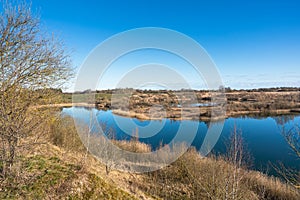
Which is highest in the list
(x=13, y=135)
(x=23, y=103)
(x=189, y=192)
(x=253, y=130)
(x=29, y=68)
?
(x=29, y=68)

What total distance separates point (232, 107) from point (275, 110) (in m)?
8.67

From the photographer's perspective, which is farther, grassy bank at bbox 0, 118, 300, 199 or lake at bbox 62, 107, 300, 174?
lake at bbox 62, 107, 300, 174

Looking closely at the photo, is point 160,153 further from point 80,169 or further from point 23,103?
point 23,103

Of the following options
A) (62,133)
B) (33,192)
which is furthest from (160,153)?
(33,192)

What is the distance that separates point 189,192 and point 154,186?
239 centimetres

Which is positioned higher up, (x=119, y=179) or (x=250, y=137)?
(x=250, y=137)

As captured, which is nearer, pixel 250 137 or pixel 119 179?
pixel 119 179

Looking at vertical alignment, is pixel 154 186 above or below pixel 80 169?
below

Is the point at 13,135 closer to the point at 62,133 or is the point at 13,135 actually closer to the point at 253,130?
the point at 62,133

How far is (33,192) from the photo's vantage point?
5.64 m

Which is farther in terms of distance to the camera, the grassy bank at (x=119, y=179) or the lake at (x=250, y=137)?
the lake at (x=250, y=137)

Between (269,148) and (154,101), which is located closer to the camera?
(269,148)

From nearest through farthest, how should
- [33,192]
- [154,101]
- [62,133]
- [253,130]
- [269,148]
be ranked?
→ [33,192]
[62,133]
[269,148]
[253,130]
[154,101]

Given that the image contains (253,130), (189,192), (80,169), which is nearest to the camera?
(80,169)
